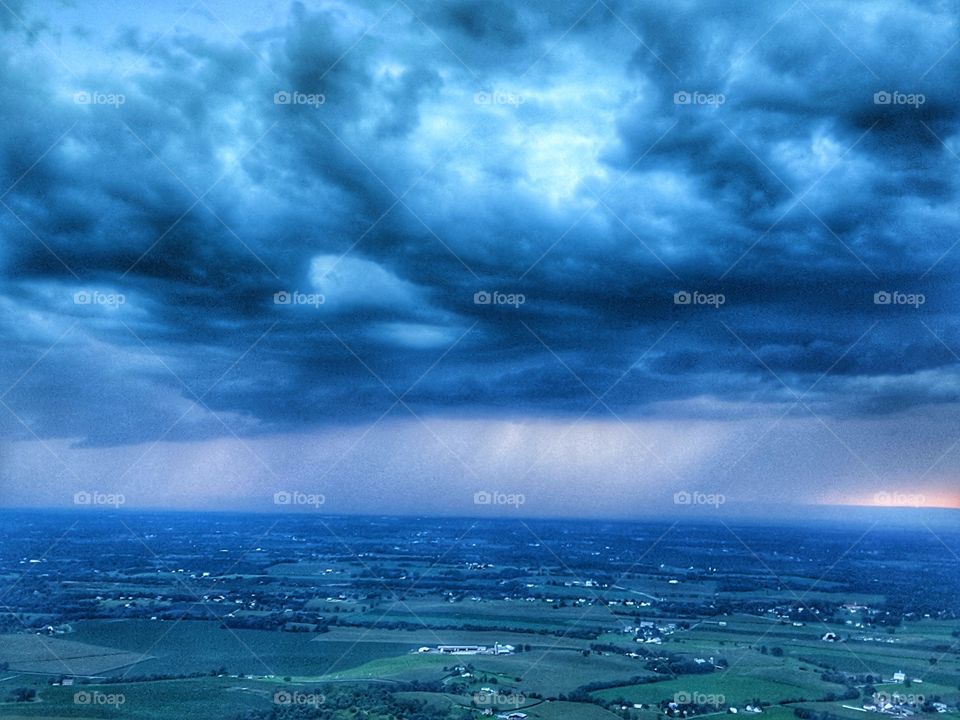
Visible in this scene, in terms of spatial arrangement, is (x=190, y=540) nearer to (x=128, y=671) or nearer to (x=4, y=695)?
(x=128, y=671)

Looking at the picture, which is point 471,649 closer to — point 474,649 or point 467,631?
point 474,649
